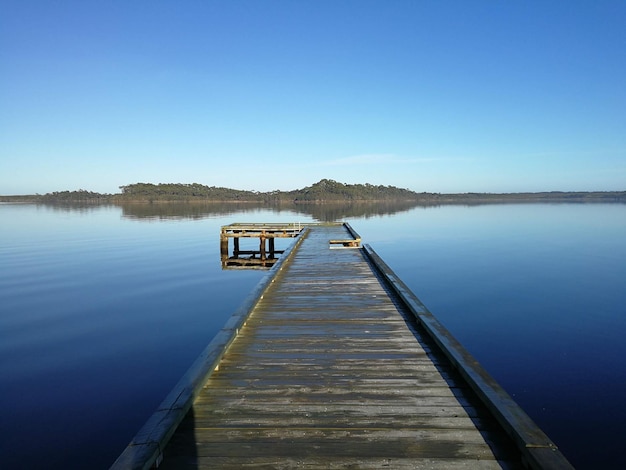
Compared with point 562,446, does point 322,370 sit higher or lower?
higher

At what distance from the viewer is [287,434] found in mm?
3057

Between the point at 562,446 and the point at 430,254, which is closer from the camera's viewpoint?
the point at 562,446

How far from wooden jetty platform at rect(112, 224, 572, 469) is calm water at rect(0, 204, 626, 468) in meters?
2.99

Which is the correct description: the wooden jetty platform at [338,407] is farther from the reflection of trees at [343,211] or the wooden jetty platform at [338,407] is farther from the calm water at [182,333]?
the reflection of trees at [343,211]

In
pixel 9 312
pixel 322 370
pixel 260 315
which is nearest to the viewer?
pixel 322 370

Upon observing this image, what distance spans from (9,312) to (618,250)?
108 feet

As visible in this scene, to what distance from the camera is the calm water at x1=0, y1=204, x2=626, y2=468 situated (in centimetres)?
618

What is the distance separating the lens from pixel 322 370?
14.0 feet

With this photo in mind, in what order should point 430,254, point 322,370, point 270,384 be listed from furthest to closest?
point 430,254 < point 322,370 < point 270,384

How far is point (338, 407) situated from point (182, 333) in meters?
8.24

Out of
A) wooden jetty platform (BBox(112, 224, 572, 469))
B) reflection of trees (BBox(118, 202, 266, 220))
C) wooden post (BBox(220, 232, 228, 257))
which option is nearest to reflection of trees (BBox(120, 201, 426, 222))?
reflection of trees (BBox(118, 202, 266, 220))

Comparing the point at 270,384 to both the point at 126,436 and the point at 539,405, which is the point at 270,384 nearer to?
the point at 126,436

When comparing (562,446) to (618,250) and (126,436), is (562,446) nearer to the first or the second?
(126,436)

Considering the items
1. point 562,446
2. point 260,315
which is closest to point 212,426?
point 260,315
